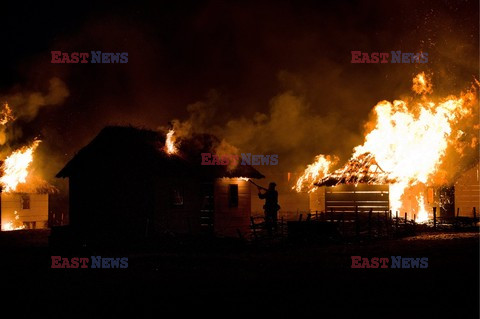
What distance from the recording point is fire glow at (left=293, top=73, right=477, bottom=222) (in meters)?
33.9

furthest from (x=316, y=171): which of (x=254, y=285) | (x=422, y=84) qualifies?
(x=254, y=285)

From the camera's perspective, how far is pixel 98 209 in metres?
26.1

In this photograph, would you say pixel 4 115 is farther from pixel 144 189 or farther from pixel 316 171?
pixel 316 171

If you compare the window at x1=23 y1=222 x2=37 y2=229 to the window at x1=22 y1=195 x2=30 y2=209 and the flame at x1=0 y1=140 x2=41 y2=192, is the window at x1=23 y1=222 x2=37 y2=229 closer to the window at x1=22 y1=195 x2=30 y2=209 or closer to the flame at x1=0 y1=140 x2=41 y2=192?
the window at x1=22 y1=195 x2=30 y2=209

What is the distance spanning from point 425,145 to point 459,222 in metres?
6.01

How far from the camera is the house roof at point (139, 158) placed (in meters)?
25.8

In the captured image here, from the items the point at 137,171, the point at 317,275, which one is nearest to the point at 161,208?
the point at 137,171

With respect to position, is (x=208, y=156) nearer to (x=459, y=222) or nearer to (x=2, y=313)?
(x=459, y=222)

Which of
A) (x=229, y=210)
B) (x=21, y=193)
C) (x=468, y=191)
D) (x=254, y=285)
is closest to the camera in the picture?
(x=254, y=285)

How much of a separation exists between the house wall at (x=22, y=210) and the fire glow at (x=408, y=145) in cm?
2148

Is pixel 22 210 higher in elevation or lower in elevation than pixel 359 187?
lower

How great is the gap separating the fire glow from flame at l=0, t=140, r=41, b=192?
68.1 ft

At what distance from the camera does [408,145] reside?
34.2 metres

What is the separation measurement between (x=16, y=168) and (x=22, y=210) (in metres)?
3.42
